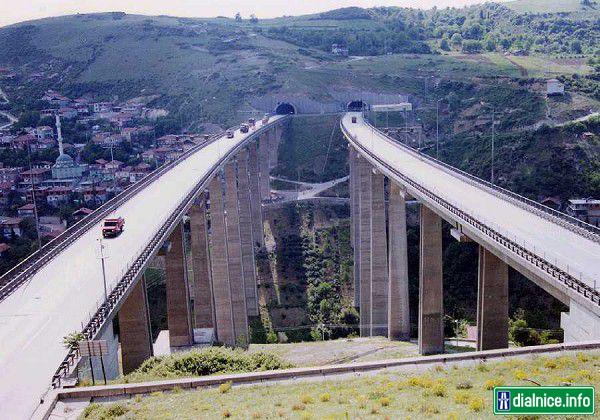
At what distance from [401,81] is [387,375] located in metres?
117

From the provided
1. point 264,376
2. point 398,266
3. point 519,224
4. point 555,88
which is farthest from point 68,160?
point 264,376

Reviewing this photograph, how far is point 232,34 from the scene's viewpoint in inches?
7539

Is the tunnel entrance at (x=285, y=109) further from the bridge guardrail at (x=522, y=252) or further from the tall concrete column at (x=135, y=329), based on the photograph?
the tall concrete column at (x=135, y=329)

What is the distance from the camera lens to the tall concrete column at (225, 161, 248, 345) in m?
60.6

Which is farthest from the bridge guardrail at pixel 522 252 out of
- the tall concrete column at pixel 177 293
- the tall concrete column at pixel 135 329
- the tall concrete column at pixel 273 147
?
the tall concrete column at pixel 273 147

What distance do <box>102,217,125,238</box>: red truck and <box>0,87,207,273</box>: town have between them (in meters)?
29.2

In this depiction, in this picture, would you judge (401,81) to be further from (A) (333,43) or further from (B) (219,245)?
(B) (219,245)

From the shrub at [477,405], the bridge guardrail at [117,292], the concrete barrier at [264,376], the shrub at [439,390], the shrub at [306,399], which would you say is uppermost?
the bridge guardrail at [117,292]

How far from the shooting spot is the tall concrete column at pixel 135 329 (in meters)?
32.5

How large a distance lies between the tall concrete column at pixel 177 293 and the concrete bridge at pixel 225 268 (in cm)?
8

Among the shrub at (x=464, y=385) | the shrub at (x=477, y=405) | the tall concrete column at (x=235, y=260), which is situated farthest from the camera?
the tall concrete column at (x=235, y=260)

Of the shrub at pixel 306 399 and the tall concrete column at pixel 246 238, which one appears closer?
the shrub at pixel 306 399

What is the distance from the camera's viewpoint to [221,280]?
5722 cm

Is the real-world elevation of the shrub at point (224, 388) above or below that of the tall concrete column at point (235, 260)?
above
